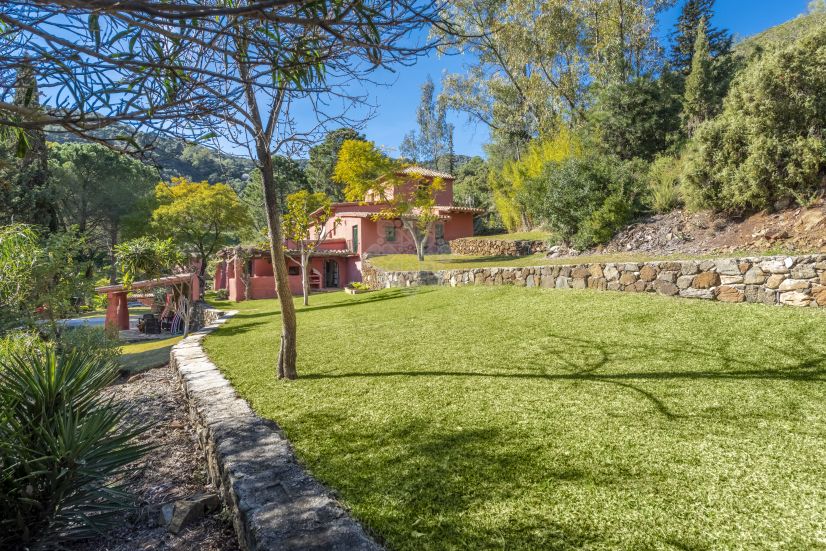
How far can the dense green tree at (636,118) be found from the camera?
16.3 m

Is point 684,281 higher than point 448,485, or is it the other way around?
point 684,281

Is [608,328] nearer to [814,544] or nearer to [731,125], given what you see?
[814,544]

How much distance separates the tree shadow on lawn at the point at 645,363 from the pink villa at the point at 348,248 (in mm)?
18539

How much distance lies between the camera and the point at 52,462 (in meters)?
2.36

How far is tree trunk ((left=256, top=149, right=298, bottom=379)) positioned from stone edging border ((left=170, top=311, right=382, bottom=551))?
948mm

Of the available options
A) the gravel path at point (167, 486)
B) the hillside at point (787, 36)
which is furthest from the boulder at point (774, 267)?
the hillside at point (787, 36)

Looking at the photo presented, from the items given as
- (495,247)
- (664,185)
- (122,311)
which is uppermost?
(664,185)

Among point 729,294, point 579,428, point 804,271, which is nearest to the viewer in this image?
point 579,428

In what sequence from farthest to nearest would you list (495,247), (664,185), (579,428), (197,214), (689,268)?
1. (197,214)
2. (495,247)
3. (664,185)
4. (689,268)
5. (579,428)

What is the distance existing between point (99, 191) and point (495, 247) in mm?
26559

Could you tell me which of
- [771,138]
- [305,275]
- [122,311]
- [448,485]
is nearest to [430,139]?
[305,275]

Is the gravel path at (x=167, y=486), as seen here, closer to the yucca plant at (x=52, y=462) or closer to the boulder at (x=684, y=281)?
the yucca plant at (x=52, y=462)

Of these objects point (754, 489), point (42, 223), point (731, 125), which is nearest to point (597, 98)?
point (731, 125)

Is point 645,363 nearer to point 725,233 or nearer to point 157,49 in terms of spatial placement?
point 157,49
